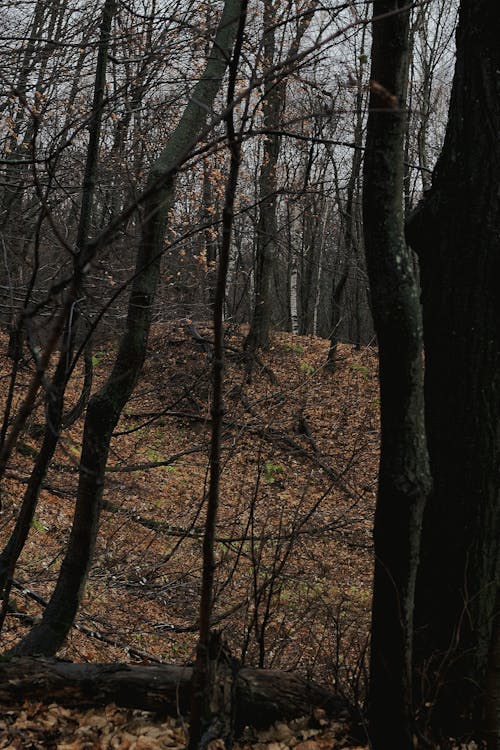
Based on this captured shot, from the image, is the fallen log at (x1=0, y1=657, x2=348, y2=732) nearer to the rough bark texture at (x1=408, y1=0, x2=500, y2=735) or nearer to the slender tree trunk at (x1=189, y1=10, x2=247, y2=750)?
the rough bark texture at (x1=408, y1=0, x2=500, y2=735)

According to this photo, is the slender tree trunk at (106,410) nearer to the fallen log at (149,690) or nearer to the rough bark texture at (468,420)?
the fallen log at (149,690)

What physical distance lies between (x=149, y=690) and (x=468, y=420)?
5.69 ft

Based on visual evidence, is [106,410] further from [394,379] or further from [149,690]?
[394,379]

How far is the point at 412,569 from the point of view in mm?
2387

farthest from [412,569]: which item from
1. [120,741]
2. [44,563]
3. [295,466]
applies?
[295,466]

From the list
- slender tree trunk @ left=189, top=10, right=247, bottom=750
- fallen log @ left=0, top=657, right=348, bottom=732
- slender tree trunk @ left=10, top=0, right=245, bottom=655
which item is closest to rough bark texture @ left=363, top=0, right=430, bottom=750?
fallen log @ left=0, top=657, right=348, bottom=732

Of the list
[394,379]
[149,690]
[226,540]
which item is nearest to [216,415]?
[394,379]

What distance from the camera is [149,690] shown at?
276 cm

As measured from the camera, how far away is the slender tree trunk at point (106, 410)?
3979 mm

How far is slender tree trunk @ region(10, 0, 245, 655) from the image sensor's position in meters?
3.98

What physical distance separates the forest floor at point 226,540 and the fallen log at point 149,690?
55 mm

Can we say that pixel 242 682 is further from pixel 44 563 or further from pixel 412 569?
pixel 44 563

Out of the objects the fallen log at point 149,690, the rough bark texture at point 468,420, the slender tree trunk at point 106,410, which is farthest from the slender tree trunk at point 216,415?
the slender tree trunk at point 106,410

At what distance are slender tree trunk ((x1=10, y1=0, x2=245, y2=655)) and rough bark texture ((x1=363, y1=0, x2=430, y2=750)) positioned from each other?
5.66 feet
